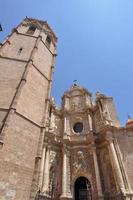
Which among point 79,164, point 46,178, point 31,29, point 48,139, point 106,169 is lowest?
point 46,178

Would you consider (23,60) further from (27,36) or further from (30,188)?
(30,188)

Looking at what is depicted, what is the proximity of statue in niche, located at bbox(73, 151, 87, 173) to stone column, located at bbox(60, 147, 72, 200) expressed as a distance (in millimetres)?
560

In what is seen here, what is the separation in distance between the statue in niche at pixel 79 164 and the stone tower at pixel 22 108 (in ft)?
14.4

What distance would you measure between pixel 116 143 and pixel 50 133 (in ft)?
17.6

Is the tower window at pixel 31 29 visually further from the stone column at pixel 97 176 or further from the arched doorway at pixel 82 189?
the arched doorway at pixel 82 189

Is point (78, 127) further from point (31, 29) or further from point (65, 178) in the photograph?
point (31, 29)

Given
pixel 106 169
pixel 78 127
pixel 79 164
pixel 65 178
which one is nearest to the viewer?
pixel 65 178

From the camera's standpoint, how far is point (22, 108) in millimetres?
11969

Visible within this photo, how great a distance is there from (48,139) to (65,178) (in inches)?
132

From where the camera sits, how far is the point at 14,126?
1070 centimetres

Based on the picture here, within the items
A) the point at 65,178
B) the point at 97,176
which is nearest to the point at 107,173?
the point at 97,176

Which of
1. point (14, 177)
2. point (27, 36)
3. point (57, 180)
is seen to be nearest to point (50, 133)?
point (57, 180)

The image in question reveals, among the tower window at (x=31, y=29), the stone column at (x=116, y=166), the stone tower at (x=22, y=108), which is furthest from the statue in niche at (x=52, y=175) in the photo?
the tower window at (x=31, y=29)

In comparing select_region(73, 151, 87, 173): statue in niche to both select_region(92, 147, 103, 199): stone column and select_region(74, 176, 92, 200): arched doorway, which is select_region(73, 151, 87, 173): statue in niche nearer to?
select_region(74, 176, 92, 200): arched doorway
